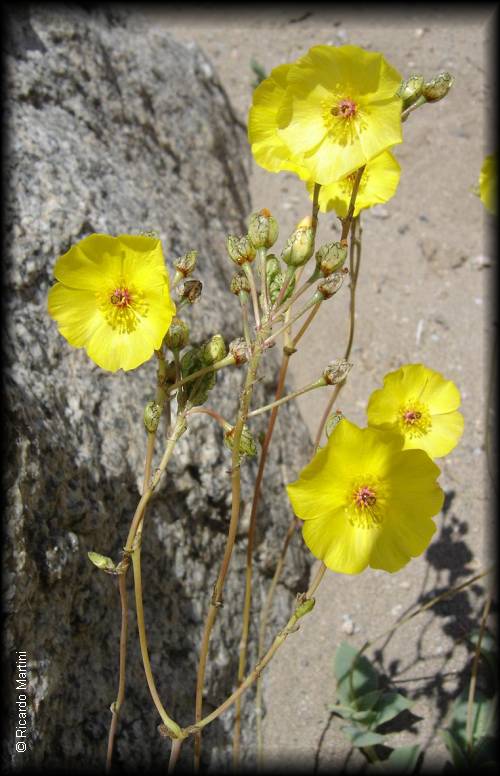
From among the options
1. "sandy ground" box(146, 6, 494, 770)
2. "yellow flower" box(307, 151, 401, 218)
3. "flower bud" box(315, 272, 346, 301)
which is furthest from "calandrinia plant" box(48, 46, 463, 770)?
"sandy ground" box(146, 6, 494, 770)

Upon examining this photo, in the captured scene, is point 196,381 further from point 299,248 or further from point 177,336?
point 299,248

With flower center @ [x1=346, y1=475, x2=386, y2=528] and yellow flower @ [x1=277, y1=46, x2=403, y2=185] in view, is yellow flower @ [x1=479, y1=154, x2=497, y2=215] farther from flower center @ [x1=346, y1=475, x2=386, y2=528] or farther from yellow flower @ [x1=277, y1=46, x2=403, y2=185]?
flower center @ [x1=346, y1=475, x2=386, y2=528]

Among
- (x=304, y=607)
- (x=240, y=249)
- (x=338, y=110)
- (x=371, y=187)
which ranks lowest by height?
(x=304, y=607)

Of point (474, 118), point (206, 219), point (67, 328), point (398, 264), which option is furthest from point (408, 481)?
point (474, 118)

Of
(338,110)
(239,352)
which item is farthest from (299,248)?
(338,110)

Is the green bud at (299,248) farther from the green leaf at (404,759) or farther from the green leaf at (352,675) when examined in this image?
the green leaf at (404,759)
